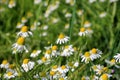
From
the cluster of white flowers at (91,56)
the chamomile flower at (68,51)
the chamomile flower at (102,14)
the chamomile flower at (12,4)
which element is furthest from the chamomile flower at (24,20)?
the cluster of white flowers at (91,56)

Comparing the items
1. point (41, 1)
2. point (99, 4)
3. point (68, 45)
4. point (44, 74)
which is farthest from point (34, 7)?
point (44, 74)

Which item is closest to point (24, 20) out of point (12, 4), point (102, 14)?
point (12, 4)

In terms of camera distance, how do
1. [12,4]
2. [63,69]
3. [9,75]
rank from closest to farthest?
1. [63,69]
2. [9,75]
3. [12,4]

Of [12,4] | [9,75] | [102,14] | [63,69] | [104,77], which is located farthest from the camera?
[12,4]

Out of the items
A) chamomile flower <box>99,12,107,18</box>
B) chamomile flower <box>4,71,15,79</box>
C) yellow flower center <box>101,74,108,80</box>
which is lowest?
yellow flower center <box>101,74,108,80</box>

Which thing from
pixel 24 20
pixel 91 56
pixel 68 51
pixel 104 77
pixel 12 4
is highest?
pixel 12 4

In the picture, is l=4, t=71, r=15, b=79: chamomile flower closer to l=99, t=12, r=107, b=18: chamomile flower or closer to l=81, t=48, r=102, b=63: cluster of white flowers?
l=81, t=48, r=102, b=63: cluster of white flowers

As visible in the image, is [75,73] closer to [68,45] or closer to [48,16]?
[68,45]

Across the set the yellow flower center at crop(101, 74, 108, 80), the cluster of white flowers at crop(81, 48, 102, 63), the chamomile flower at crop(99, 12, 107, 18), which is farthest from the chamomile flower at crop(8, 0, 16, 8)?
the yellow flower center at crop(101, 74, 108, 80)

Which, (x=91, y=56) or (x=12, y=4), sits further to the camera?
(x=12, y=4)

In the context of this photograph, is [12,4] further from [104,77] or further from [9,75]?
[104,77]

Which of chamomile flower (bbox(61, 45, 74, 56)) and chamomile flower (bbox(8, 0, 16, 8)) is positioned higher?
chamomile flower (bbox(8, 0, 16, 8))
